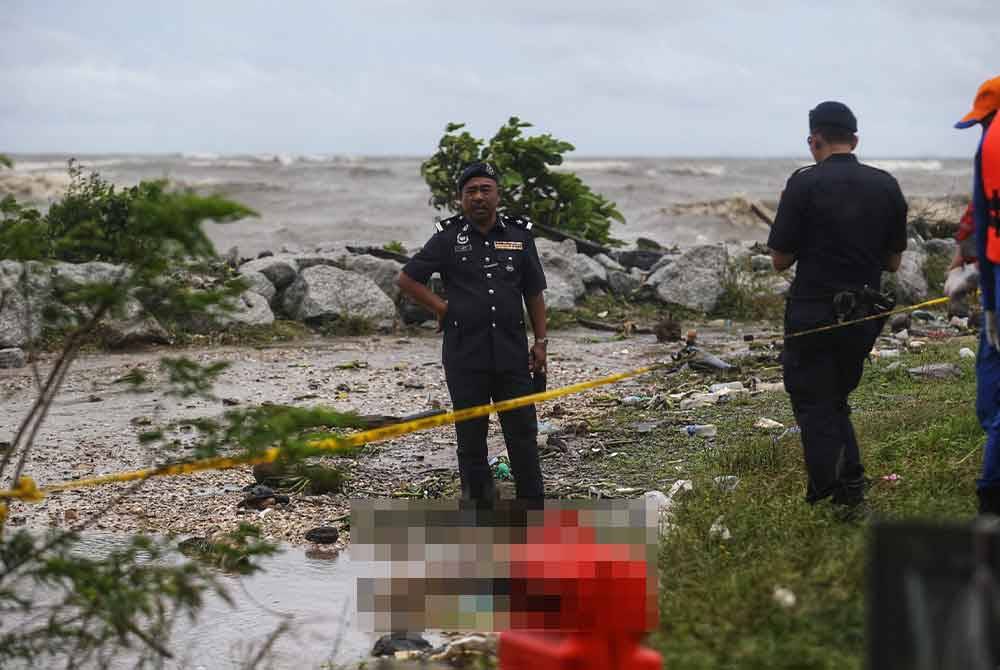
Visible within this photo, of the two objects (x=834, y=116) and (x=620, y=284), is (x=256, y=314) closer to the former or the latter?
(x=620, y=284)

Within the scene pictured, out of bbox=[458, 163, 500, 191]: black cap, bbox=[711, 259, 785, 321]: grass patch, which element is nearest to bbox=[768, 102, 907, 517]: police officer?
bbox=[458, 163, 500, 191]: black cap

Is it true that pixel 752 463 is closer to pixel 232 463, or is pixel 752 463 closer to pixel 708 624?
pixel 708 624

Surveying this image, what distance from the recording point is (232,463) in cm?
380

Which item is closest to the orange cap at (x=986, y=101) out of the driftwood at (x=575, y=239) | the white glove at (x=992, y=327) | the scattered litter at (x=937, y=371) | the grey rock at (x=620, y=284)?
the white glove at (x=992, y=327)

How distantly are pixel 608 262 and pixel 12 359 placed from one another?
22.7 ft

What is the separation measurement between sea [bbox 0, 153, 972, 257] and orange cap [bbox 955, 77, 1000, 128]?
2.91 m

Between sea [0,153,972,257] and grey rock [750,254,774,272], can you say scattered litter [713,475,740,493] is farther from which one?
grey rock [750,254,774,272]

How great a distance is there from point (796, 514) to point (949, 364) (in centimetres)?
457

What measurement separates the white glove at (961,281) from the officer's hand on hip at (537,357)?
180 cm

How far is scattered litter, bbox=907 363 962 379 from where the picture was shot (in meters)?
8.66

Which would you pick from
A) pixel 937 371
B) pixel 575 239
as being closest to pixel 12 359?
pixel 575 239

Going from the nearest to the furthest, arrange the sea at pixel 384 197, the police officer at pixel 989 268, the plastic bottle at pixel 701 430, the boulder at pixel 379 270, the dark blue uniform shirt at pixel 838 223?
the police officer at pixel 989 268, the dark blue uniform shirt at pixel 838 223, the plastic bottle at pixel 701 430, the boulder at pixel 379 270, the sea at pixel 384 197

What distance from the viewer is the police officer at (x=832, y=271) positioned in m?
5.00

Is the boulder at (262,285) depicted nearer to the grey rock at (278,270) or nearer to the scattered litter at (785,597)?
the grey rock at (278,270)
